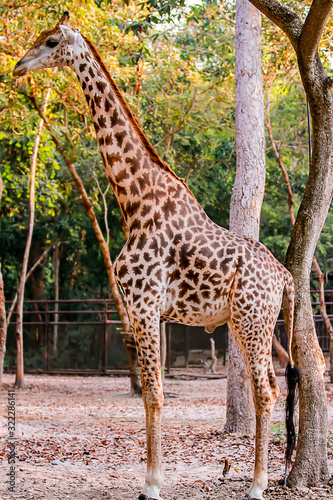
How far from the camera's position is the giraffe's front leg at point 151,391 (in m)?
4.07

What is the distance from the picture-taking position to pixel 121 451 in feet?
20.7

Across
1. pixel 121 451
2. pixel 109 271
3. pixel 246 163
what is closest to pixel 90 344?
pixel 109 271

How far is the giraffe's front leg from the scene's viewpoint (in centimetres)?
407

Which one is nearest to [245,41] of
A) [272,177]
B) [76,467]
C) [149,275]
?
[149,275]

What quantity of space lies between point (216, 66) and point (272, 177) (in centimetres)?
489

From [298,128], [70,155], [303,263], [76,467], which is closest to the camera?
[303,263]

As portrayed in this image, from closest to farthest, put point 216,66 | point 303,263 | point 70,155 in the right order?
1. point 303,263
2. point 70,155
3. point 216,66

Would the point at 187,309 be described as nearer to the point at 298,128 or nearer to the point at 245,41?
the point at 245,41

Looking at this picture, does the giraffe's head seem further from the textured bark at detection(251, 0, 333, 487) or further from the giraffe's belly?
the giraffe's belly

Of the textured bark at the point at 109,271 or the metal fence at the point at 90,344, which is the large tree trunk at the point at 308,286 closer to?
the textured bark at the point at 109,271

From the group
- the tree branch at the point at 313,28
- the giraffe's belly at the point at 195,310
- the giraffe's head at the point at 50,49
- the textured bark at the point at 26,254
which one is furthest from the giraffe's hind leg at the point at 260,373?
the textured bark at the point at 26,254

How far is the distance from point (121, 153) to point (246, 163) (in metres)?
3.18

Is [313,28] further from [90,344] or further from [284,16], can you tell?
[90,344]

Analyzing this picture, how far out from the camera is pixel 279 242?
17.0 meters
